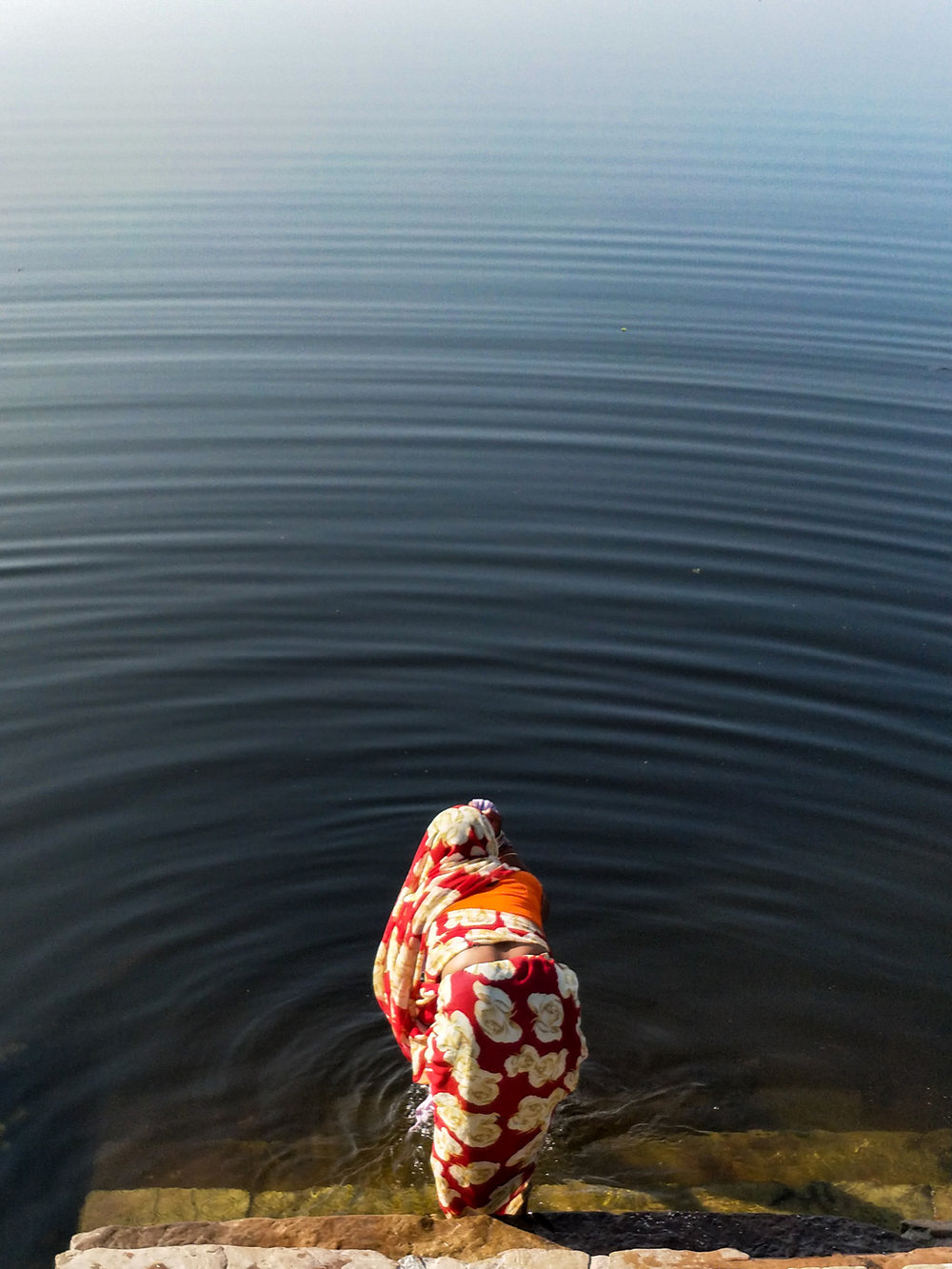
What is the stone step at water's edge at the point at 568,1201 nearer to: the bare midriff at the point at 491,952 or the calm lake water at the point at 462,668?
the calm lake water at the point at 462,668

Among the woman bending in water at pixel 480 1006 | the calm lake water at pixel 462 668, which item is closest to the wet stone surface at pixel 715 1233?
the woman bending in water at pixel 480 1006

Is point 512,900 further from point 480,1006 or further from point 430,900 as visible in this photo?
point 480,1006

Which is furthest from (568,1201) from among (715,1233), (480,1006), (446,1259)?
(480,1006)

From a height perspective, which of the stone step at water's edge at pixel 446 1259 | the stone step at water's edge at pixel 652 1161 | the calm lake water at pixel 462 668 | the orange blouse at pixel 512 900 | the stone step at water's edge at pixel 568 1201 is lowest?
the stone step at water's edge at pixel 446 1259

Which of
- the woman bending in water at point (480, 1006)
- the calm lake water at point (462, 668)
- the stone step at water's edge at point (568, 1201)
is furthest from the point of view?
the calm lake water at point (462, 668)

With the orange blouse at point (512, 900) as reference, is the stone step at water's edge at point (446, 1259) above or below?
below

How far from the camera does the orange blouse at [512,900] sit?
3.87 meters

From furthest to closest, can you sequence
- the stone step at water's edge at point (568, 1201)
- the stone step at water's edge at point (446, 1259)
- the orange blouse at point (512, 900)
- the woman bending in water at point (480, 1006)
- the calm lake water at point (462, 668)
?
the calm lake water at point (462, 668)
the stone step at water's edge at point (568, 1201)
the orange blouse at point (512, 900)
the woman bending in water at point (480, 1006)
the stone step at water's edge at point (446, 1259)

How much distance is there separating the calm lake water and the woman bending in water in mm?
884

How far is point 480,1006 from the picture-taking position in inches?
144

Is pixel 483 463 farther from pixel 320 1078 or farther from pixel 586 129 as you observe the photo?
pixel 586 129

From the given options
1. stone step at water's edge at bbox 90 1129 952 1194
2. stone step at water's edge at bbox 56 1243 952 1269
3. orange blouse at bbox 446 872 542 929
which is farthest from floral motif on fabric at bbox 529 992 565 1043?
stone step at water's edge at bbox 90 1129 952 1194

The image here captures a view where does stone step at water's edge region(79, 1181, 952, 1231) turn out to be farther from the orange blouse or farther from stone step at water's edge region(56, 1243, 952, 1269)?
the orange blouse

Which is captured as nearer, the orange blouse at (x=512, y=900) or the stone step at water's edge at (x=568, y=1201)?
the orange blouse at (x=512, y=900)
